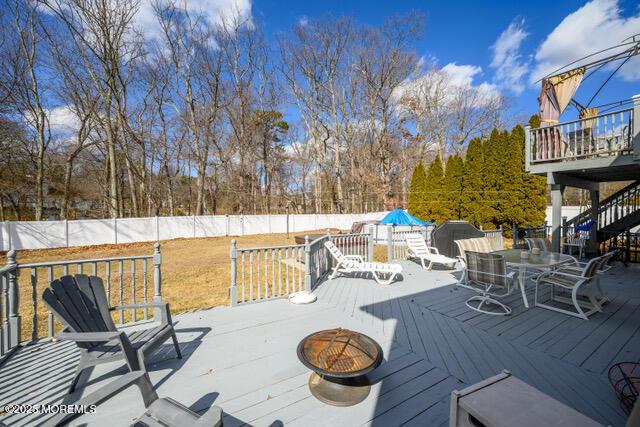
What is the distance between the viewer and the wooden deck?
209 centimetres

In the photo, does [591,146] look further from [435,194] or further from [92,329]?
[92,329]

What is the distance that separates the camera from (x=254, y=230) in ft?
59.4

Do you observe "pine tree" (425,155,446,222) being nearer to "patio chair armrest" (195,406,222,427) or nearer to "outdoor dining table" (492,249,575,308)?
"outdoor dining table" (492,249,575,308)

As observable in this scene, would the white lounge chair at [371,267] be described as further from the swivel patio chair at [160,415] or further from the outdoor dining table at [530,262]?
the swivel patio chair at [160,415]

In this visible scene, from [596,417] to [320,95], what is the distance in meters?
22.5

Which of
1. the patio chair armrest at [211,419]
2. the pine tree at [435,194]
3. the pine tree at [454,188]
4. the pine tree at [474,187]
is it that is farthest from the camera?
the pine tree at [435,194]

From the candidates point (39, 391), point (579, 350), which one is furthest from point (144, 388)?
point (579, 350)

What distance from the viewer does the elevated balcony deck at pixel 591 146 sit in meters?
6.18

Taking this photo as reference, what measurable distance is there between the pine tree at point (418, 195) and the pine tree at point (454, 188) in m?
1.54

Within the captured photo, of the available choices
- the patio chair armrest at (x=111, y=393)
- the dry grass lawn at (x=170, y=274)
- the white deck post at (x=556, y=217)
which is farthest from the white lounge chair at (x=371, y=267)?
the white deck post at (x=556, y=217)

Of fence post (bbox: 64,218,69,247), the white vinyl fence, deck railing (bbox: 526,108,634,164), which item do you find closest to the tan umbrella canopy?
deck railing (bbox: 526,108,634,164)

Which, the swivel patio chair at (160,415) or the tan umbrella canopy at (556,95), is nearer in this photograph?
the swivel patio chair at (160,415)

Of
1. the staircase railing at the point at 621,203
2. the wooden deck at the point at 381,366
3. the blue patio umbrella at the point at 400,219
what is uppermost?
the staircase railing at the point at 621,203

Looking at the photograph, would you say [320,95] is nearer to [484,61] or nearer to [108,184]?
[484,61]
